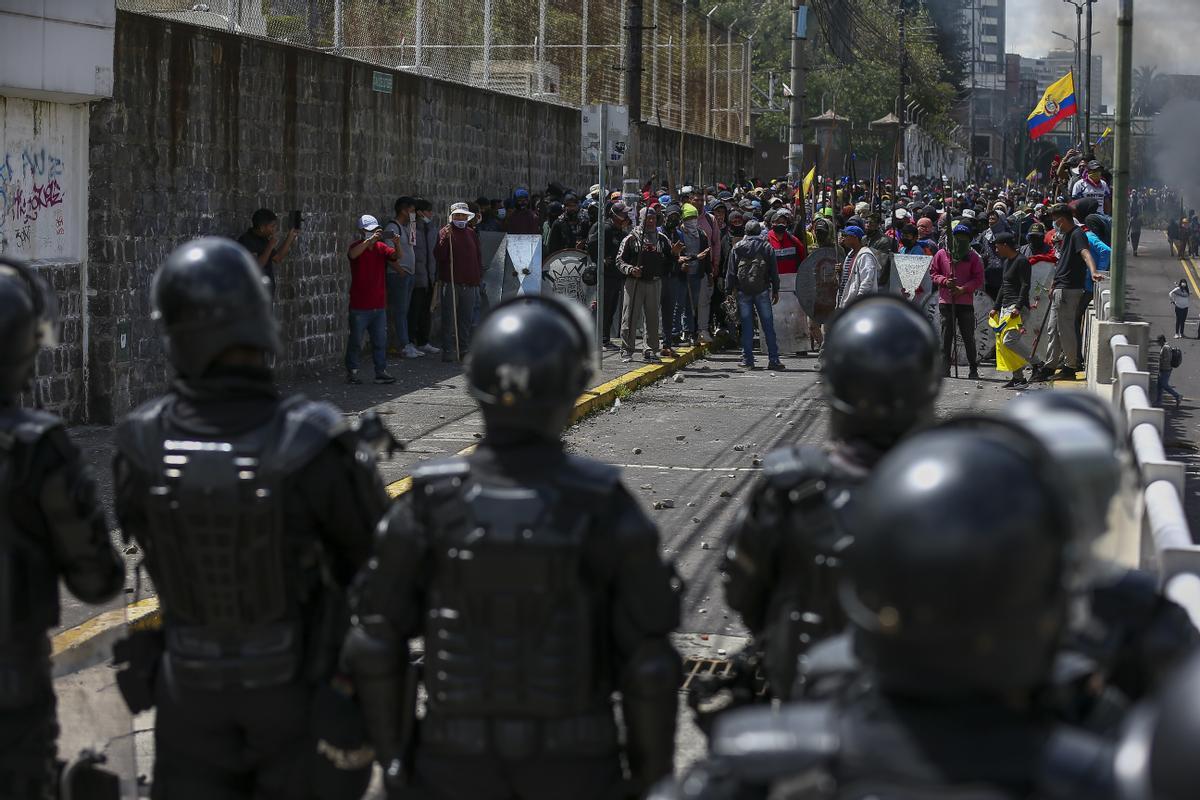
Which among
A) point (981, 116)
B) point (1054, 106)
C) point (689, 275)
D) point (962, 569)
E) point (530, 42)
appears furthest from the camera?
point (981, 116)

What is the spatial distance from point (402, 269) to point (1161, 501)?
1104 cm

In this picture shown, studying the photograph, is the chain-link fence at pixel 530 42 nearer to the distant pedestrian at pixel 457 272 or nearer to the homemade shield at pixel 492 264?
the distant pedestrian at pixel 457 272

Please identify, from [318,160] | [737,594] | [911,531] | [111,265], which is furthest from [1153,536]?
[318,160]

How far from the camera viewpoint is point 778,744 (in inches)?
82.9

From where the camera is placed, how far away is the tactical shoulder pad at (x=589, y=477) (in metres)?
3.38

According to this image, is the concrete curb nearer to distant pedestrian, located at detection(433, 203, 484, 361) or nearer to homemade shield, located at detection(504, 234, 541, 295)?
distant pedestrian, located at detection(433, 203, 484, 361)

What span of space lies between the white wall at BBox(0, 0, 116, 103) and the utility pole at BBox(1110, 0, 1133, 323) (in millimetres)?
7875

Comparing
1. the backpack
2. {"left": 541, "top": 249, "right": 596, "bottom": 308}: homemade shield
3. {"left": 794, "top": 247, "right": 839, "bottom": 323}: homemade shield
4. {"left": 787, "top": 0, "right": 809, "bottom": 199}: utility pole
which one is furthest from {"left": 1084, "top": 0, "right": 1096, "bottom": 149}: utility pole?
{"left": 541, "top": 249, "right": 596, "bottom": 308}: homemade shield

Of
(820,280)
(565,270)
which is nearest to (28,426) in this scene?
(565,270)

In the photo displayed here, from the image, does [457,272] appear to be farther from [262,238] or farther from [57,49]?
[57,49]

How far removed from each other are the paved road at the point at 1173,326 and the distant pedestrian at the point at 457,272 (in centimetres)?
692

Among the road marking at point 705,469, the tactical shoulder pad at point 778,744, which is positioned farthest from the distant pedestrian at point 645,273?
the tactical shoulder pad at point 778,744

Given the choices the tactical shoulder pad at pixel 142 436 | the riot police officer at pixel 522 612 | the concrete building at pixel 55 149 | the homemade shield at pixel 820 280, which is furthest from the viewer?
the homemade shield at pixel 820 280

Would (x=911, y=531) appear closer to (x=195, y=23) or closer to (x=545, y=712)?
(x=545, y=712)
